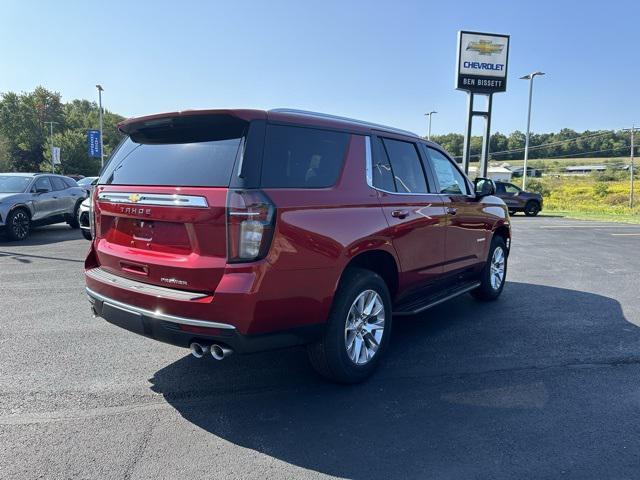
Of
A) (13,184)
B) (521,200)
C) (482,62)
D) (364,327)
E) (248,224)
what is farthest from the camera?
(521,200)

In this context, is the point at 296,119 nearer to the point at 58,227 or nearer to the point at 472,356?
the point at 472,356

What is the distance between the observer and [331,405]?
3504 millimetres

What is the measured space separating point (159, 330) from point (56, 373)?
1.42 metres

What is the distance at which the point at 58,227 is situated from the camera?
1538 centimetres

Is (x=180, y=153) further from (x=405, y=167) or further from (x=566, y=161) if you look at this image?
(x=566, y=161)

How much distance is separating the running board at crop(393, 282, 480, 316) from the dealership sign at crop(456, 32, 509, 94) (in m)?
20.2

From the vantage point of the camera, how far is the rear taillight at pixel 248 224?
119 inches

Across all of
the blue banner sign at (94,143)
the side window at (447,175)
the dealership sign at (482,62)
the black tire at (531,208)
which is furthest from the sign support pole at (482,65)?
the blue banner sign at (94,143)

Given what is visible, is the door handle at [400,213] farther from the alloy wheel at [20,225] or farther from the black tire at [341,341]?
the alloy wheel at [20,225]

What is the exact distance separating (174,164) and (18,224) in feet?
34.3

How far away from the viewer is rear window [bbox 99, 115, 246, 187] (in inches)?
125

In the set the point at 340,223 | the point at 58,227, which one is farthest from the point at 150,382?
the point at 58,227

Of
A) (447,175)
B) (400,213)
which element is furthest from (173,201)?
(447,175)

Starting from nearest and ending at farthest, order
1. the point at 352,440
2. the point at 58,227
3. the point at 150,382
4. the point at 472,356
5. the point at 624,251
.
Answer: the point at 352,440 < the point at 150,382 < the point at 472,356 < the point at 624,251 < the point at 58,227
